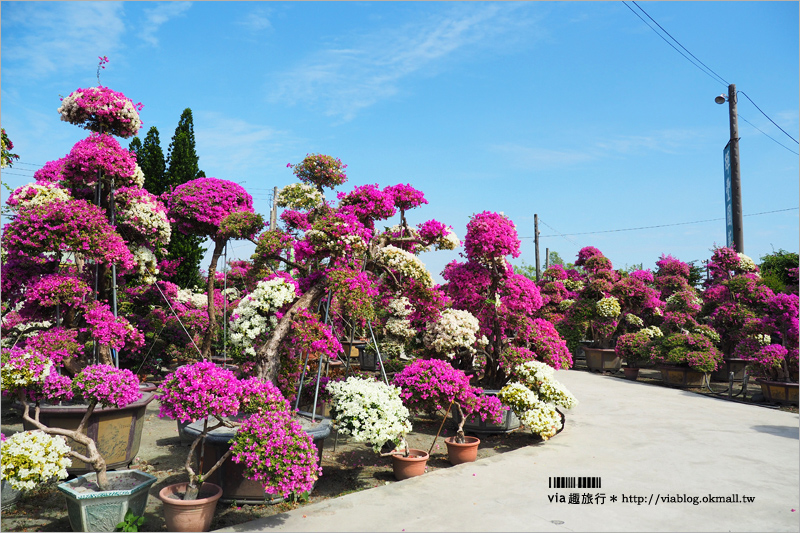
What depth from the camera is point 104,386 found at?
4543mm

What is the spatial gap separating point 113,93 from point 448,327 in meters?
5.95

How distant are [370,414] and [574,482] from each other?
89.0 inches

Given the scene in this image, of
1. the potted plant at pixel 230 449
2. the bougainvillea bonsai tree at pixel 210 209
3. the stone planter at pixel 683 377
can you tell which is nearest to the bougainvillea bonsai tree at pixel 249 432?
the potted plant at pixel 230 449

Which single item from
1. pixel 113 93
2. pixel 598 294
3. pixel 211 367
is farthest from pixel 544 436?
pixel 598 294

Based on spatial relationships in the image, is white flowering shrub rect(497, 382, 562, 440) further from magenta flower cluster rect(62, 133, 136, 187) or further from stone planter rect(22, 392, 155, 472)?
magenta flower cluster rect(62, 133, 136, 187)

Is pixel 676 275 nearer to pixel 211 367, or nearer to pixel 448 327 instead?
pixel 448 327

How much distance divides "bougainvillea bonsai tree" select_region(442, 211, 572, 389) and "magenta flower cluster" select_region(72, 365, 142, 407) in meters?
4.96

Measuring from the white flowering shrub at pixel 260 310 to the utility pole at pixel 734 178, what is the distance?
39.2ft

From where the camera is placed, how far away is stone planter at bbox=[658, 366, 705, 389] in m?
12.1

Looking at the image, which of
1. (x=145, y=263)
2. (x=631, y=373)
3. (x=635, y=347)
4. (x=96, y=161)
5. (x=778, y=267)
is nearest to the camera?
(x=96, y=161)

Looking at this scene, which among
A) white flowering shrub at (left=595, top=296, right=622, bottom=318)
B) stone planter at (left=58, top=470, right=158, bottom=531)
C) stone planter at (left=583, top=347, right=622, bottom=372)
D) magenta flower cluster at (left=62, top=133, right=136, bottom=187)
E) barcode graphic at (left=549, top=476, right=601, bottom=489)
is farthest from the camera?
stone planter at (left=583, top=347, right=622, bottom=372)

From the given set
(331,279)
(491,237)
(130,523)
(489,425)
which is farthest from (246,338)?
(491,237)

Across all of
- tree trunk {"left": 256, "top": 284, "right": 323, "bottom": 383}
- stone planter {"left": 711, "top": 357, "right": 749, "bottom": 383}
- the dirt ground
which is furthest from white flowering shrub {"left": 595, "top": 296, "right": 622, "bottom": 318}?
tree trunk {"left": 256, "top": 284, "right": 323, "bottom": 383}

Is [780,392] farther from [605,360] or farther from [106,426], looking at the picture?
[106,426]
